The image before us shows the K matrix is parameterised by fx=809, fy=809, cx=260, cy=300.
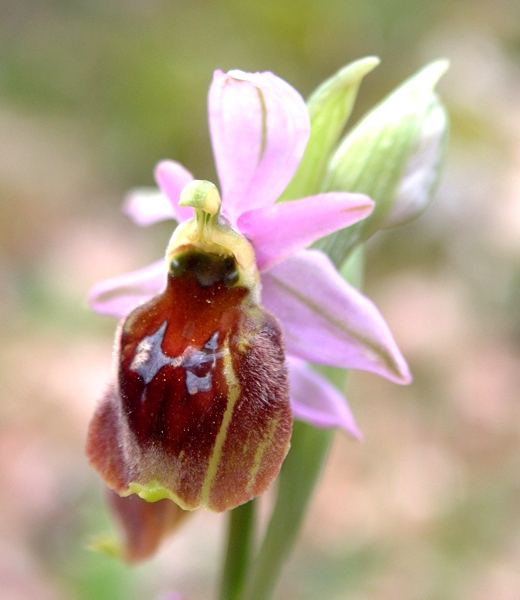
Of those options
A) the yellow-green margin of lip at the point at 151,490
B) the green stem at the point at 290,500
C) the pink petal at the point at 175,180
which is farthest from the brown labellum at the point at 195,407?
the green stem at the point at 290,500

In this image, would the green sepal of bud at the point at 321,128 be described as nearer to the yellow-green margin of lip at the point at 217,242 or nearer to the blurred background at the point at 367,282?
the yellow-green margin of lip at the point at 217,242

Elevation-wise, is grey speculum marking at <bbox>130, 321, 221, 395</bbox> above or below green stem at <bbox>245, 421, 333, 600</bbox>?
above

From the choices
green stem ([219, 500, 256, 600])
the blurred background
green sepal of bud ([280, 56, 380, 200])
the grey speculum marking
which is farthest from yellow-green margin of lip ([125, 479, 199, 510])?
the blurred background

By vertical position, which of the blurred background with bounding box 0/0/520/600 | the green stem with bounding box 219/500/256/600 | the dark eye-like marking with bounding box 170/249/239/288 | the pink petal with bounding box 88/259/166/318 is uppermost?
the dark eye-like marking with bounding box 170/249/239/288

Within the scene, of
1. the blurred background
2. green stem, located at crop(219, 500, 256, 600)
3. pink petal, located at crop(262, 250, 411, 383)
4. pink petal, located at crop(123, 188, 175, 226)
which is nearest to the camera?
pink petal, located at crop(262, 250, 411, 383)

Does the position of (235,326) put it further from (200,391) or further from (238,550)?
(238,550)

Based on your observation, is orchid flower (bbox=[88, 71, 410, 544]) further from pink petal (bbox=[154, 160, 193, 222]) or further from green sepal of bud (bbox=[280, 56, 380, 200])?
green sepal of bud (bbox=[280, 56, 380, 200])

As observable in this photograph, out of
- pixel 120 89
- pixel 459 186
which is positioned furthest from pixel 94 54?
pixel 459 186
